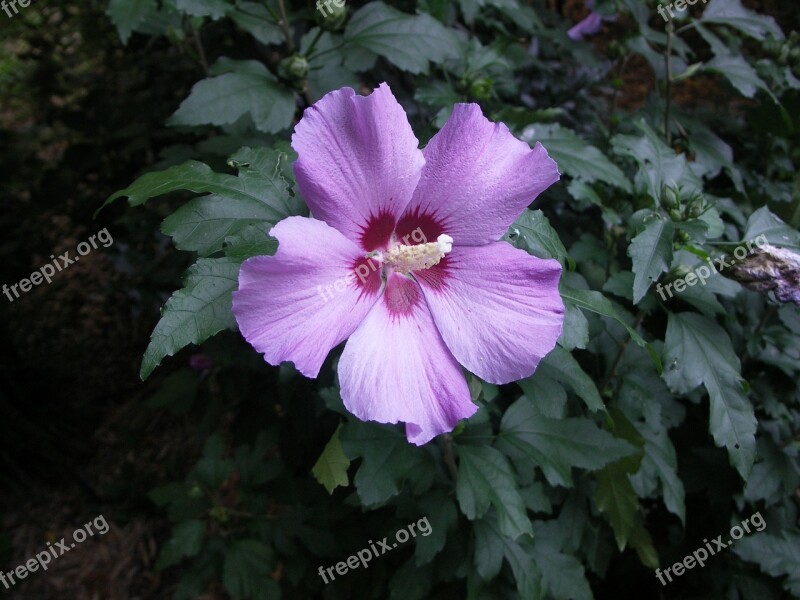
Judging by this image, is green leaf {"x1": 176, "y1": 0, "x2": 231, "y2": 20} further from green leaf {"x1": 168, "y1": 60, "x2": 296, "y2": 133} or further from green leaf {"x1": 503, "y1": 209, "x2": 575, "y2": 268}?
green leaf {"x1": 503, "y1": 209, "x2": 575, "y2": 268}

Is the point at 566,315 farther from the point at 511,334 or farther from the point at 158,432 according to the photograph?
the point at 158,432

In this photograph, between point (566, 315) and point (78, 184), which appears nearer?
point (566, 315)

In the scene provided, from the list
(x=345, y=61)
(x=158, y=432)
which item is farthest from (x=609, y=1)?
(x=158, y=432)

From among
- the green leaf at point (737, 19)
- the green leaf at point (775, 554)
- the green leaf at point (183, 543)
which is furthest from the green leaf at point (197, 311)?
the green leaf at point (737, 19)

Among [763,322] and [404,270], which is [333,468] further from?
[763,322]

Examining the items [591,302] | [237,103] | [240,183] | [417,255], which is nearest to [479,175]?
[417,255]

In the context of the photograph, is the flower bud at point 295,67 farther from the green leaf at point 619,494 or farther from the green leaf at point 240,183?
the green leaf at point 619,494
